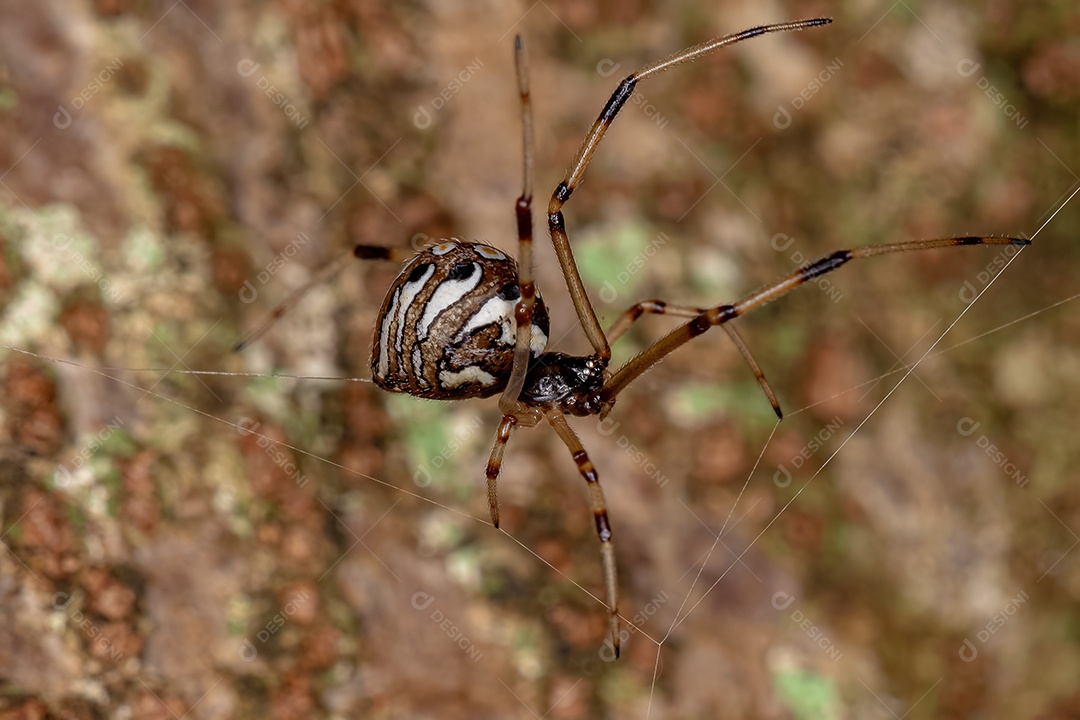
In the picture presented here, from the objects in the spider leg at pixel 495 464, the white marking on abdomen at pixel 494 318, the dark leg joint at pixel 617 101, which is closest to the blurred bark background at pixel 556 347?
the spider leg at pixel 495 464

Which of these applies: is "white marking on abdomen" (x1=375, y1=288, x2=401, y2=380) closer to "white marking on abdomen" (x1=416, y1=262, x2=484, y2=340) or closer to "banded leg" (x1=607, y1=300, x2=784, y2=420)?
"white marking on abdomen" (x1=416, y1=262, x2=484, y2=340)

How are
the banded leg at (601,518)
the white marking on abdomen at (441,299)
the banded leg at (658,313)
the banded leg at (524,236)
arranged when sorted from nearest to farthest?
the banded leg at (524,236)
the white marking on abdomen at (441,299)
the banded leg at (601,518)
the banded leg at (658,313)

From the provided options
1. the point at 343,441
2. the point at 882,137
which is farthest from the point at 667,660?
the point at 882,137

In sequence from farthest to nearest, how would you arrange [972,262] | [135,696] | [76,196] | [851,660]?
1. [972,262]
2. [851,660]
3. [76,196]
4. [135,696]

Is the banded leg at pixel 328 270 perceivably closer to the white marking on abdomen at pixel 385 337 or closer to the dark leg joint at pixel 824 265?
the white marking on abdomen at pixel 385 337

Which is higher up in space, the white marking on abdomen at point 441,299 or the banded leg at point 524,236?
the banded leg at point 524,236

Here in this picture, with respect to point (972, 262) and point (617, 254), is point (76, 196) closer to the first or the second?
point (617, 254)
